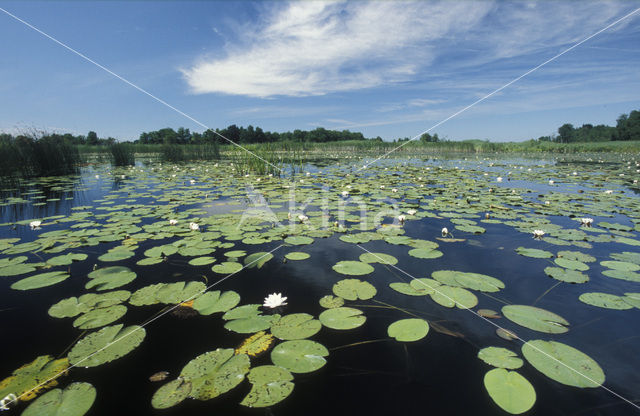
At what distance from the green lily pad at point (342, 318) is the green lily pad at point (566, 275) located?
5.94 feet

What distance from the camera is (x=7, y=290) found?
1.95 meters

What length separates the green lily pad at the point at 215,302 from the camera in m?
1.75

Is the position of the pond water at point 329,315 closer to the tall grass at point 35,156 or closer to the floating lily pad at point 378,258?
the floating lily pad at point 378,258

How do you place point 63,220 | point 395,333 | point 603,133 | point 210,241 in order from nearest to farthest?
1. point 395,333
2. point 210,241
3. point 63,220
4. point 603,133

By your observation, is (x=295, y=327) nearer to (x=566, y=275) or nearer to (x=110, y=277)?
(x=110, y=277)

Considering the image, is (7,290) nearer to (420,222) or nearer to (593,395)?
(593,395)

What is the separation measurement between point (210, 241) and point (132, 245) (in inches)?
32.3

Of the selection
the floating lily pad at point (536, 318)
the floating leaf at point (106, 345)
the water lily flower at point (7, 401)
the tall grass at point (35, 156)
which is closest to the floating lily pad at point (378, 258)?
the floating lily pad at point (536, 318)

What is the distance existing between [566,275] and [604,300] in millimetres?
392

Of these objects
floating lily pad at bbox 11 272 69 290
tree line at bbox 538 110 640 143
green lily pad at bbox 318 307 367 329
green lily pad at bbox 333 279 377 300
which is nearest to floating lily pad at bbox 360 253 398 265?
green lily pad at bbox 333 279 377 300

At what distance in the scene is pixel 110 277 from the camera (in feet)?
7.02

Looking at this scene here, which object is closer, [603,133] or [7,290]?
[7,290]

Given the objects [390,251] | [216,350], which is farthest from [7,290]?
[390,251]

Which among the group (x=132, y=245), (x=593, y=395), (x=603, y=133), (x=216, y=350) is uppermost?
(x=603, y=133)
